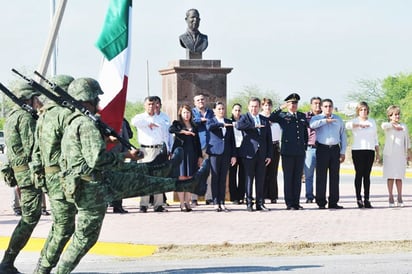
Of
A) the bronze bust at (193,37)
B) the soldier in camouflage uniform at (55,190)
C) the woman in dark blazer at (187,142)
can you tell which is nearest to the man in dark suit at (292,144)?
the woman in dark blazer at (187,142)

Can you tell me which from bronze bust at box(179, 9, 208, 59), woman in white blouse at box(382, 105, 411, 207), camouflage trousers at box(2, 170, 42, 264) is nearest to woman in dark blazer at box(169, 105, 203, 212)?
bronze bust at box(179, 9, 208, 59)

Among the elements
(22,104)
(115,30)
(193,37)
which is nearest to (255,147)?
(193,37)

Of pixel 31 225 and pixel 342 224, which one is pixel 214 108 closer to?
pixel 342 224

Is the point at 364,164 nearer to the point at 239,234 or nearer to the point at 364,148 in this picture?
the point at 364,148

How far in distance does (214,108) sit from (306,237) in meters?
5.39

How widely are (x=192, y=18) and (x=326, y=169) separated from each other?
12.0 ft

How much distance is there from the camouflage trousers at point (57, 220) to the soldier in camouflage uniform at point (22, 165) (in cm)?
86

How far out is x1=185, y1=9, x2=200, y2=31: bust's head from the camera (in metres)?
18.1

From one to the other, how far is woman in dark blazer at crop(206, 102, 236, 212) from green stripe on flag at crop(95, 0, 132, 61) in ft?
8.74

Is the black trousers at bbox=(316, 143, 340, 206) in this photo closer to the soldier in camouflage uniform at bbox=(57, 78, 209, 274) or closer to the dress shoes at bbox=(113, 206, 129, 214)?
the dress shoes at bbox=(113, 206, 129, 214)

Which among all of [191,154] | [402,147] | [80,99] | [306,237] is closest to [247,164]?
[191,154]

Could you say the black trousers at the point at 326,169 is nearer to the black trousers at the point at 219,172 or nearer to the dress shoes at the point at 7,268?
the black trousers at the point at 219,172

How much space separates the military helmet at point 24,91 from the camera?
10.3 m

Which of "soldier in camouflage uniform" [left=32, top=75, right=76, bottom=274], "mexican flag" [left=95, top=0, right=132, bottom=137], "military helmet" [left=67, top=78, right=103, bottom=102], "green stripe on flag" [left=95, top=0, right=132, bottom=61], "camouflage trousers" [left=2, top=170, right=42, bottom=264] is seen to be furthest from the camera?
"green stripe on flag" [left=95, top=0, right=132, bottom=61]
